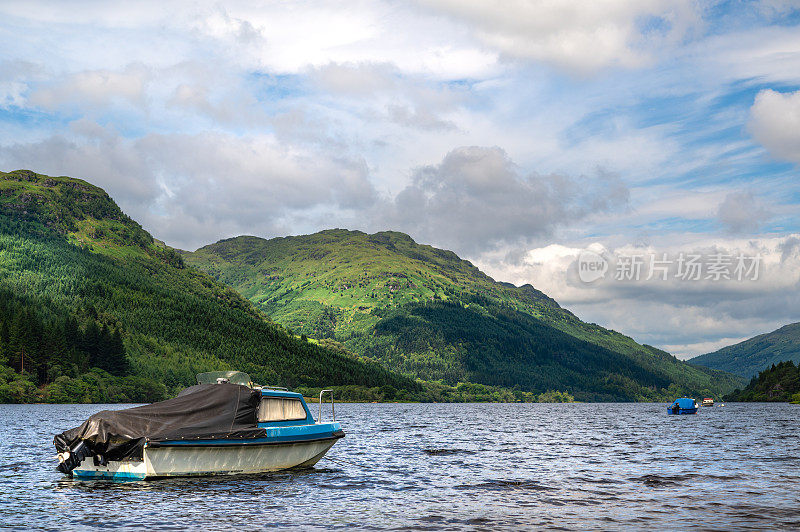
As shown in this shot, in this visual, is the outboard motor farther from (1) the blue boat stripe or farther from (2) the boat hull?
(1) the blue boat stripe

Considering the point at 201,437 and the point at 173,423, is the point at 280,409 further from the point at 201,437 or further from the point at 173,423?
the point at 173,423

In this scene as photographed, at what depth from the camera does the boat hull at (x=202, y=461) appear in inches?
1435

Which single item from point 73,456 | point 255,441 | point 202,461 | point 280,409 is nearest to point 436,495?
point 255,441

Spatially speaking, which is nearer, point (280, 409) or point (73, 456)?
point (73, 456)

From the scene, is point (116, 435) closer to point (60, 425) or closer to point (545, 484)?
point (545, 484)

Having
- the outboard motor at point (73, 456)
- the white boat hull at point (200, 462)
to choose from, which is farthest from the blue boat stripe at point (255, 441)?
the outboard motor at point (73, 456)

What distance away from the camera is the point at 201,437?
3803cm

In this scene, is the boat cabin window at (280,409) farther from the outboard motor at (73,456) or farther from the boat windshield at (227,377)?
the outboard motor at (73,456)

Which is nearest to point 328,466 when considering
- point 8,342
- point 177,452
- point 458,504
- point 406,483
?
point 406,483

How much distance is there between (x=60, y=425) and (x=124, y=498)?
7315cm

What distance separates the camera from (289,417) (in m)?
45.3

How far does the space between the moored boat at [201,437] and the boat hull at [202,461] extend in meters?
0.05

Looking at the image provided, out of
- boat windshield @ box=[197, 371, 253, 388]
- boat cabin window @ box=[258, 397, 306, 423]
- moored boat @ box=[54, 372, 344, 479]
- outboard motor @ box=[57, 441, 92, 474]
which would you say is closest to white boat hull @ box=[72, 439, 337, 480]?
moored boat @ box=[54, 372, 344, 479]

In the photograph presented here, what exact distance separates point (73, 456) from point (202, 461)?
6.83m
